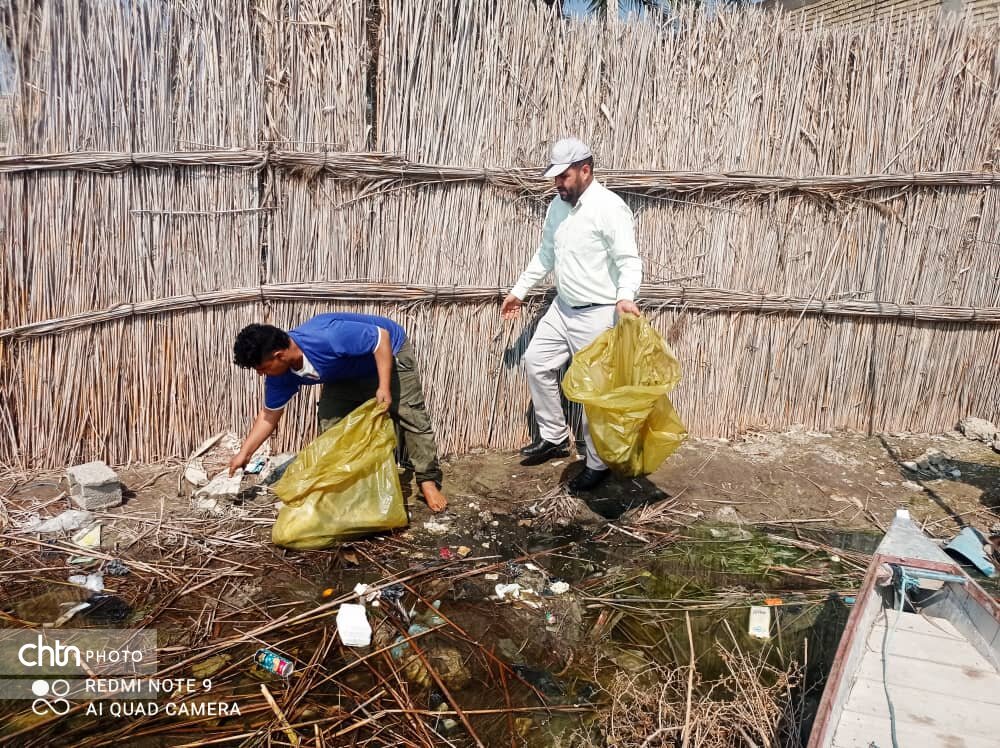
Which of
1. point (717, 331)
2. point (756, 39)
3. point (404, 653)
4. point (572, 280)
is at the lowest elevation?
point (404, 653)

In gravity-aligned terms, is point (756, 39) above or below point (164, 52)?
above

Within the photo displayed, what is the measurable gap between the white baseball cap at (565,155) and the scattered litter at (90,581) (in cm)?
274

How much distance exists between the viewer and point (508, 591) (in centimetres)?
306

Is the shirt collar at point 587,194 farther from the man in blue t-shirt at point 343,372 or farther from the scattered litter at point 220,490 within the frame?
the scattered litter at point 220,490

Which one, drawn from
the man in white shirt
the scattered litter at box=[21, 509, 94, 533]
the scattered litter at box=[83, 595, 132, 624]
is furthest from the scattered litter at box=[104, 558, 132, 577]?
the man in white shirt

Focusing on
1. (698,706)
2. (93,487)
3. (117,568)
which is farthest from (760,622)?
(93,487)

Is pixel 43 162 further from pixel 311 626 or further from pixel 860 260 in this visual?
pixel 860 260

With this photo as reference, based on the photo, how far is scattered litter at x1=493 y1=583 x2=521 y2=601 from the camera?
303 centimetres

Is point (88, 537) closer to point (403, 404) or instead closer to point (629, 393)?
point (403, 404)

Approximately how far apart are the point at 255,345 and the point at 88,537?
51.3 inches

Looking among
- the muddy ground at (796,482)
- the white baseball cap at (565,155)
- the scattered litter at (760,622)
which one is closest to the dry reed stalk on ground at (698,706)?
the scattered litter at (760,622)

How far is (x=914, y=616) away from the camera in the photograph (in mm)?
2283

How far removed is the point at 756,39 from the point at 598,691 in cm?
368

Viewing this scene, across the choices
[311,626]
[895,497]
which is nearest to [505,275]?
[311,626]
